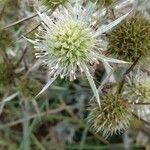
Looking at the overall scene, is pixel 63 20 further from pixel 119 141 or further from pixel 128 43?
pixel 119 141

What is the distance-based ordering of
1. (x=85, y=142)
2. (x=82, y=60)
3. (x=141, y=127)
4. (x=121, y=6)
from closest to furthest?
(x=82, y=60)
(x=121, y=6)
(x=141, y=127)
(x=85, y=142)

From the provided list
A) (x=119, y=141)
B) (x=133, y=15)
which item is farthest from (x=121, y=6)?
(x=119, y=141)

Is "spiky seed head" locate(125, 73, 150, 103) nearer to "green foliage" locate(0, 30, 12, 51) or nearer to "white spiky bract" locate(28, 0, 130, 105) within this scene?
"white spiky bract" locate(28, 0, 130, 105)

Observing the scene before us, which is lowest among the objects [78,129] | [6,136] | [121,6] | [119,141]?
[119,141]

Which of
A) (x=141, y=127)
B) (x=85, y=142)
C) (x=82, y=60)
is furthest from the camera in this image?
(x=85, y=142)

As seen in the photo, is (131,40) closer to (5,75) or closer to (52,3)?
(52,3)

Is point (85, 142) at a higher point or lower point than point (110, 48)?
lower

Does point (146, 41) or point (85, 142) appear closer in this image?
point (146, 41)

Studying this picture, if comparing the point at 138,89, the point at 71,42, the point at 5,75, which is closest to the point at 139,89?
the point at 138,89
